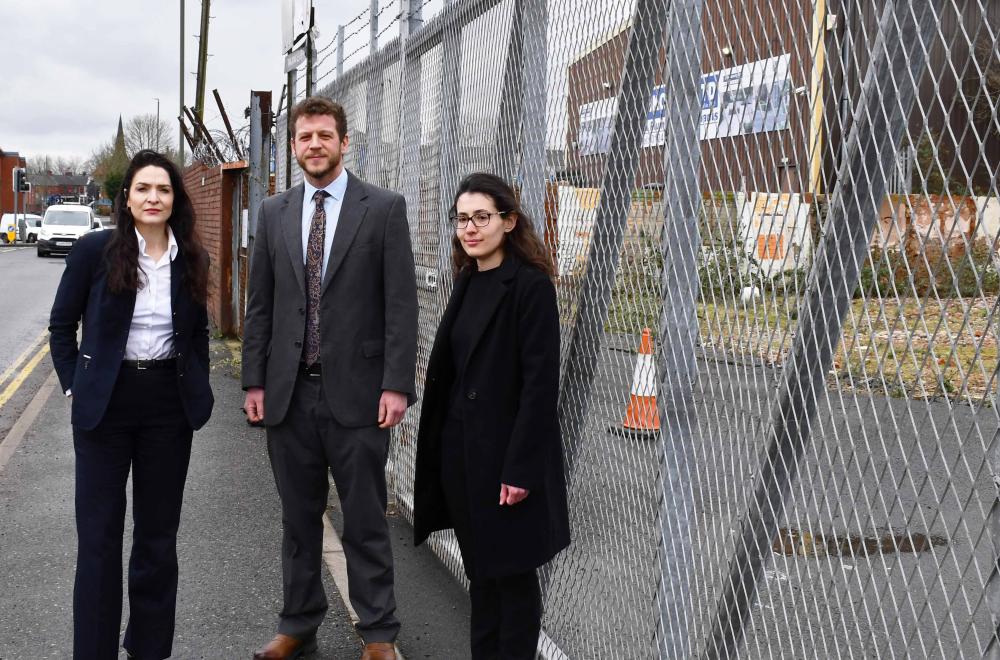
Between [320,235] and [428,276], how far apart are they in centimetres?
147

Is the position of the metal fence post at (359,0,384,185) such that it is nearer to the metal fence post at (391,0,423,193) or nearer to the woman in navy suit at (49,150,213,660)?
the metal fence post at (391,0,423,193)

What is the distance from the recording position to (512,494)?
118 inches

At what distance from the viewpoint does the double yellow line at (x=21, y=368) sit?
10.1 m

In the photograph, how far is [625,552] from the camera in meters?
3.38

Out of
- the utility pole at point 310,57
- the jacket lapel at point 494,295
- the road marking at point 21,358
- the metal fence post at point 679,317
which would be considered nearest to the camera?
the metal fence post at point 679,317

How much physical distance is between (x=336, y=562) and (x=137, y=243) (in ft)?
6.87

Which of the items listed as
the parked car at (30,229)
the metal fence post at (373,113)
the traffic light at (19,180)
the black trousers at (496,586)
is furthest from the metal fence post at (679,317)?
the traffic light at (19,180)

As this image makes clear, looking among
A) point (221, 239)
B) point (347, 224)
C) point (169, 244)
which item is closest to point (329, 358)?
point (347, 224)

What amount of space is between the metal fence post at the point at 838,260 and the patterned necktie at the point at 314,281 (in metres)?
1.84

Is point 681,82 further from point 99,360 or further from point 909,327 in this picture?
point 99,360

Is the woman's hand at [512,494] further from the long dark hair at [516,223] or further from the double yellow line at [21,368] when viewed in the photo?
the double yellow line at [21,368]

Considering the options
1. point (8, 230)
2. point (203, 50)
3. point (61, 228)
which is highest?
point (203, 50)

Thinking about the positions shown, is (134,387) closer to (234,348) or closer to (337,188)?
(337,188)

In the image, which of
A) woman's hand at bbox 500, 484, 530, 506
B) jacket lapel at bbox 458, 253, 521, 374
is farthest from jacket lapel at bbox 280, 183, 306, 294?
woman's hand at bbox 500, 484, 530, 506
